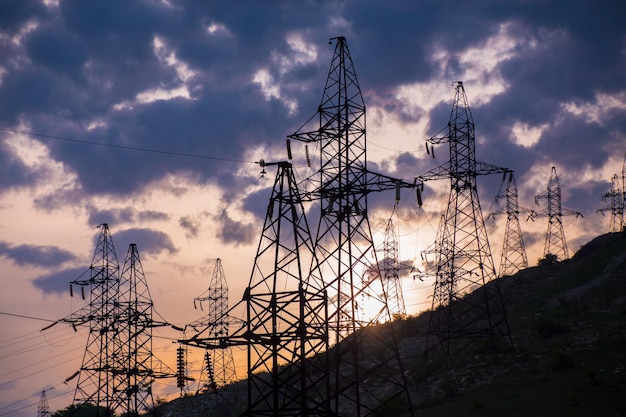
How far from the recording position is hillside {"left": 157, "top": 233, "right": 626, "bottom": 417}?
39.4 metres

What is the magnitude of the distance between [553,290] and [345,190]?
43389 mm

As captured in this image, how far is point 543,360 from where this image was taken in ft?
157

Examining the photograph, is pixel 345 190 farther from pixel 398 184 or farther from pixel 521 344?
pixel 521 344

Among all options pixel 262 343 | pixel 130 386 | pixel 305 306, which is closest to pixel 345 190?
pixel 305 306

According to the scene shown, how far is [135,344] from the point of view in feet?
200

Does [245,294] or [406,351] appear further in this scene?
Result: [406,351]

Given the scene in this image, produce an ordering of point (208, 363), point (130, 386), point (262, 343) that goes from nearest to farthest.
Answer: point (262, 343) → point (130, 386) → point (208, 363)

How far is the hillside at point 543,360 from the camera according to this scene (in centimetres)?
3944

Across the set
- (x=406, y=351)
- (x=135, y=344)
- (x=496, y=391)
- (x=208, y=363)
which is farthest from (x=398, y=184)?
(x=208, y=363)

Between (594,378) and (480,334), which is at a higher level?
(480,334)

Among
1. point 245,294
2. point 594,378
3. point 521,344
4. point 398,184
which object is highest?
point 398,184

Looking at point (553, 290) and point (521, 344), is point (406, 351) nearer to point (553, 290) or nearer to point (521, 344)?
point (521, 344)

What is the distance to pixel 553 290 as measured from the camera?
7112cm

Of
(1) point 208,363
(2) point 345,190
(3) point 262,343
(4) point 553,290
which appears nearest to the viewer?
(3) point 262,343
